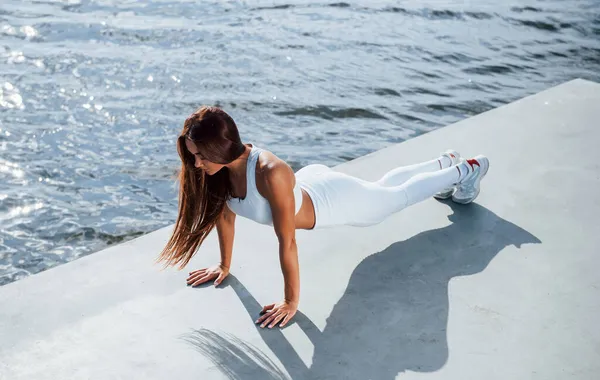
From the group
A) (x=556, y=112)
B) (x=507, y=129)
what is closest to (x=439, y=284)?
(x=507, y=129)

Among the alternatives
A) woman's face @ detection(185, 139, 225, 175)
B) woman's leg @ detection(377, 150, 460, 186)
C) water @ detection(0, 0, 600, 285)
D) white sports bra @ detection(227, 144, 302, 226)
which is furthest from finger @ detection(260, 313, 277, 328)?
water @ detection(0, 0, 600, 285)

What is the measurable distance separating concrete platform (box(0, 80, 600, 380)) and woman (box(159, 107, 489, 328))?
157 mm

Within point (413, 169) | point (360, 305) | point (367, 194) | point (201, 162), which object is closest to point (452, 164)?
point (413, 169)

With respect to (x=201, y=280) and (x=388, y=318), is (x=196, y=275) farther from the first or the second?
(x=388, y=318)

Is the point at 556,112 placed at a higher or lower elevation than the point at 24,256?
higher

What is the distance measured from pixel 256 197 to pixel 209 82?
403 centimetres

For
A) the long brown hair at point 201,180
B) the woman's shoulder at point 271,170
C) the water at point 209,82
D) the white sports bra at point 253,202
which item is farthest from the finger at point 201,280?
the water at point 209,82

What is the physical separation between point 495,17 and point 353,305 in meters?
7.19

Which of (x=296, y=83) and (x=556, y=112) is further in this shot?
(x=296, y=83)

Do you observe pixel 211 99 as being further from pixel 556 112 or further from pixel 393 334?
pixel 393 334

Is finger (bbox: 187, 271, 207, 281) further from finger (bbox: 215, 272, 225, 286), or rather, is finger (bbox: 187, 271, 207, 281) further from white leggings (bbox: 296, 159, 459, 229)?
white leggings (bbox: 296, 159, 459, 229)

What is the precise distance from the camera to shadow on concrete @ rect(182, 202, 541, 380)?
250cm

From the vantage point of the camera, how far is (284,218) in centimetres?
260

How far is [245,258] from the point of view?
317 centimetres
